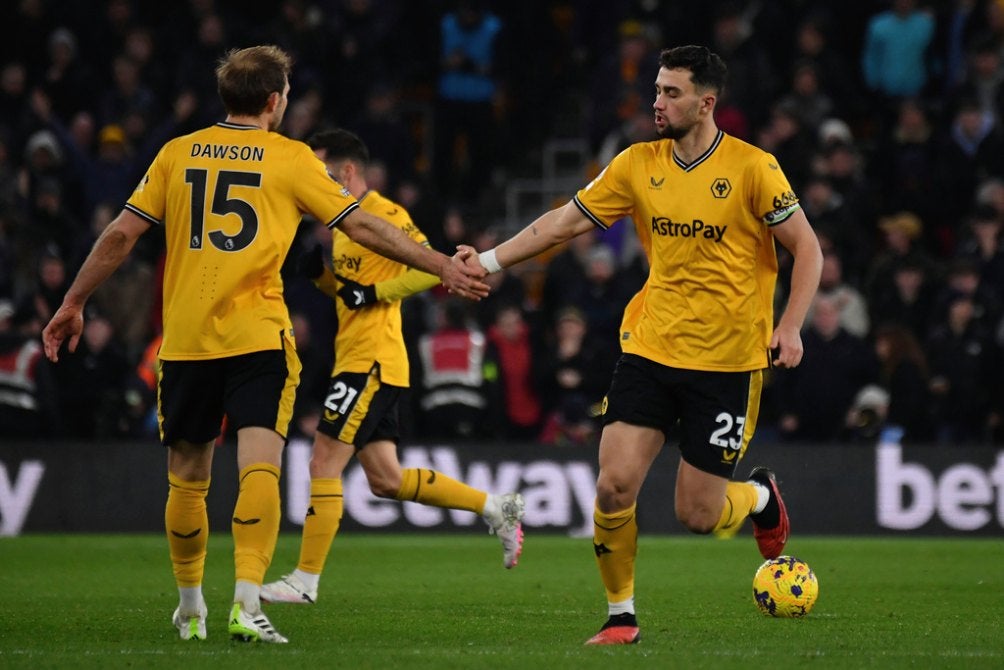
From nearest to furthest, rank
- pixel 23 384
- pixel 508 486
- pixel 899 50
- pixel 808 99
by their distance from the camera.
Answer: pixel 508 486 → pixel 23 384 → pixel 808 99 → pixel 899 50

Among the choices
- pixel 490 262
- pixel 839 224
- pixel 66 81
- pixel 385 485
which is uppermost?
pixel 66 81

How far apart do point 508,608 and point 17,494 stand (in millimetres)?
6714

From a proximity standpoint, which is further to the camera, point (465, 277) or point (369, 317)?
point (369, 317)

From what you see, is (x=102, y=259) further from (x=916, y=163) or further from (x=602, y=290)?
(x=916, y=163)

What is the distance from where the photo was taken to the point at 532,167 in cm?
2020

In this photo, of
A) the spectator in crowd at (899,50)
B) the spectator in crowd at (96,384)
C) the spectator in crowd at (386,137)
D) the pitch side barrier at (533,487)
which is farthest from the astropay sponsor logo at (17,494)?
the spectator in crowd at (899,50)

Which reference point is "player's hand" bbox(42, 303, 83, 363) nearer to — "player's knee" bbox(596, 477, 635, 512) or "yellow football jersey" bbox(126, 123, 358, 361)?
"yellow football jersey" bbox(126, 123, 358, 361)

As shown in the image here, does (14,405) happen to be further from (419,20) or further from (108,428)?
(419,20)

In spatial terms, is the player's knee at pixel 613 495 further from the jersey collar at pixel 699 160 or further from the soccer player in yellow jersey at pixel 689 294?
the jersey collar at pixel 699 160

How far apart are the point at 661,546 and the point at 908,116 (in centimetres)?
581

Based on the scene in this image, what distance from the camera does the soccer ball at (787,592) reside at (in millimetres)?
8930

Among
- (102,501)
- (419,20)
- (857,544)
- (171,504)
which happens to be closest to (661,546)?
(857,544)

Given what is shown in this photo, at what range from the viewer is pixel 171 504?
785 centimetres

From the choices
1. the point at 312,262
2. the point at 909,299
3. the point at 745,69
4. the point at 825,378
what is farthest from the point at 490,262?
the point at 745,69
